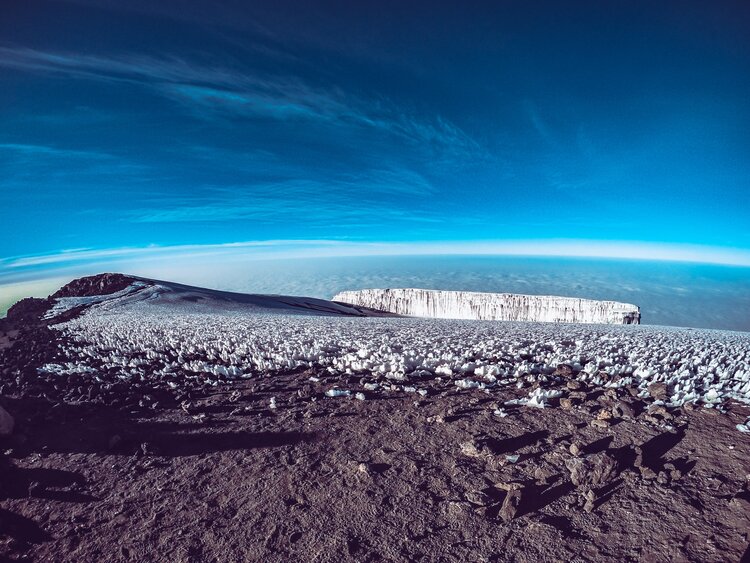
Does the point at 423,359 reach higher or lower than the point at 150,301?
lower

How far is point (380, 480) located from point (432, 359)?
3.41 meters

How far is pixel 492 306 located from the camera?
41281 millimetres

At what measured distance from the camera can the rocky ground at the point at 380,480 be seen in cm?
261

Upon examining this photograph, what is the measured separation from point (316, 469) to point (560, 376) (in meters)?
4.15

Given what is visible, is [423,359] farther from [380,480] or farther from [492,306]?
[492,306]

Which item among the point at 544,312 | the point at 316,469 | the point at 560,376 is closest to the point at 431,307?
the point at 544,312

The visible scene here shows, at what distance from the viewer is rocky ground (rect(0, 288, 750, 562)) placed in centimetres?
261

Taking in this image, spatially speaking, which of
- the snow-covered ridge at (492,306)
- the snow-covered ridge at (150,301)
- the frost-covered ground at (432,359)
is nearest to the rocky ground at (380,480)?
the frost-covered ground at (432,359)

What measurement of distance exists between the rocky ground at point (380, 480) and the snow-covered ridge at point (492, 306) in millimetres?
31398

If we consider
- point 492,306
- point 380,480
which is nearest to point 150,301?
point 380,480

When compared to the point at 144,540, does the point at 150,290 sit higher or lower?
higher

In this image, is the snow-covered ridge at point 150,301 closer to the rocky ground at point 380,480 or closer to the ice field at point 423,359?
the ice field at point 423,359

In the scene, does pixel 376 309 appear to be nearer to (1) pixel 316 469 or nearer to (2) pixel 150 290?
(2) pixel 150 290

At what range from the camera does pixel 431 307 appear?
44.3 metres
